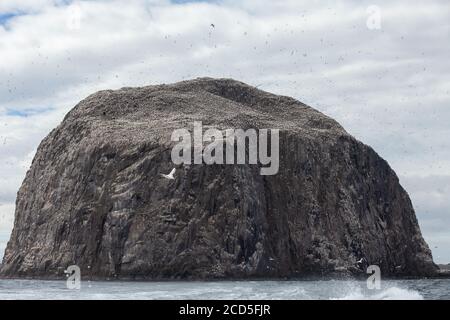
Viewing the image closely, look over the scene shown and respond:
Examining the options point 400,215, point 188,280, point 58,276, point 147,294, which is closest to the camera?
point 147,294

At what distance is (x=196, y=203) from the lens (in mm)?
89188

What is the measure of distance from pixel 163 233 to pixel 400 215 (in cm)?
Result: 3915

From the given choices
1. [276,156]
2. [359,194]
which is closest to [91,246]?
[276,156]

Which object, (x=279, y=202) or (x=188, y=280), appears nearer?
(x=188, y=280)

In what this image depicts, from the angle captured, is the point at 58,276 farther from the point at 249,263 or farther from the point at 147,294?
the point at 147,294

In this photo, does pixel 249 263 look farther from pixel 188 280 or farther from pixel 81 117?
pixel 81 117

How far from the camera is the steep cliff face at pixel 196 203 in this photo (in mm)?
87688

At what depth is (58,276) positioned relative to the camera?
90.0m

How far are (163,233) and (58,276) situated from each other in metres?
11.6

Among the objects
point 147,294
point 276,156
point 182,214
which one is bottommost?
point 147,294

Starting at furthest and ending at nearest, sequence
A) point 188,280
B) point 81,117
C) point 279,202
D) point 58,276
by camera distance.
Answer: point 81,117 < point 279,202 < point 58,276 < point 188,280

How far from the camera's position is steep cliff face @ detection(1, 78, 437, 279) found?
3452 inches

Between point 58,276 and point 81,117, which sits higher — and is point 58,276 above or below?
below

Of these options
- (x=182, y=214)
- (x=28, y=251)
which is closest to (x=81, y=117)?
(x=28, y=251)
